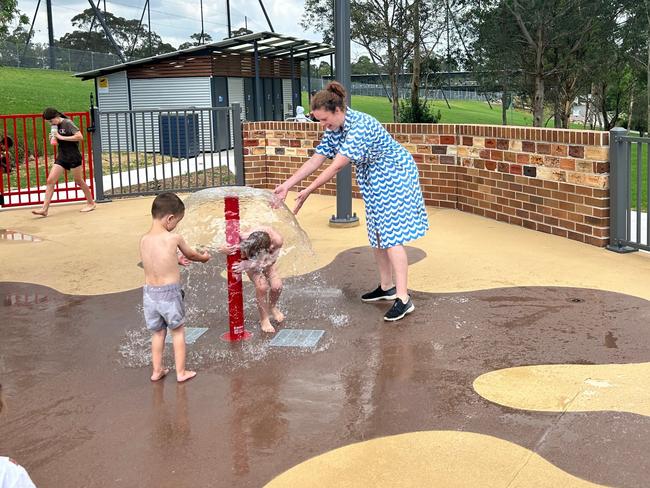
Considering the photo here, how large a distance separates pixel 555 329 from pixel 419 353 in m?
1.06

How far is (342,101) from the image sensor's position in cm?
554

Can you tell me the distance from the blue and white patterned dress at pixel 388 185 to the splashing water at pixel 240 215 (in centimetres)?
62

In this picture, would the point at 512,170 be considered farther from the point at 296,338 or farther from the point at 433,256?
the point at 296,338

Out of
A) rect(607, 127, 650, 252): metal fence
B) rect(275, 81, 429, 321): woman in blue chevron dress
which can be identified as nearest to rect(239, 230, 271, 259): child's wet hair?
rect(275, 81, 429, 321): woman in blue chevron dress

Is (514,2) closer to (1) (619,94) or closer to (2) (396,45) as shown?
(2) (396,45)

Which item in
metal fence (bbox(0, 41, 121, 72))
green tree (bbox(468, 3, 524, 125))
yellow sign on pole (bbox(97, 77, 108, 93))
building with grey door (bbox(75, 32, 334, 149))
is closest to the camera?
building with grey door (bbox(75, 32, 334, 149))

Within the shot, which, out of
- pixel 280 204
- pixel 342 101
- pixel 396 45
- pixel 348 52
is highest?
pixel 396 45

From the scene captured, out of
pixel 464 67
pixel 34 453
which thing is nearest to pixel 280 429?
pixel 34 453

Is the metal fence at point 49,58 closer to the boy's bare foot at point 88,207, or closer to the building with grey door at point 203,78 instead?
the building with grey door at point 203,78

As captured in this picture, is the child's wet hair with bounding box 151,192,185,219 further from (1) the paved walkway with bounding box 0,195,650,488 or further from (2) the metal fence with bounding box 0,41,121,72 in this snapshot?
(2) the metal fence with bounding box 0,41,121,72

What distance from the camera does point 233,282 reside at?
5.31 meters

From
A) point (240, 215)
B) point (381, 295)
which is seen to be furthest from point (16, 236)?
point (381, 295)

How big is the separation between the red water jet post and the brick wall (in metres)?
4.19

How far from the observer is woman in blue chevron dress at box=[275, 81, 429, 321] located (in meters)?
5.53
